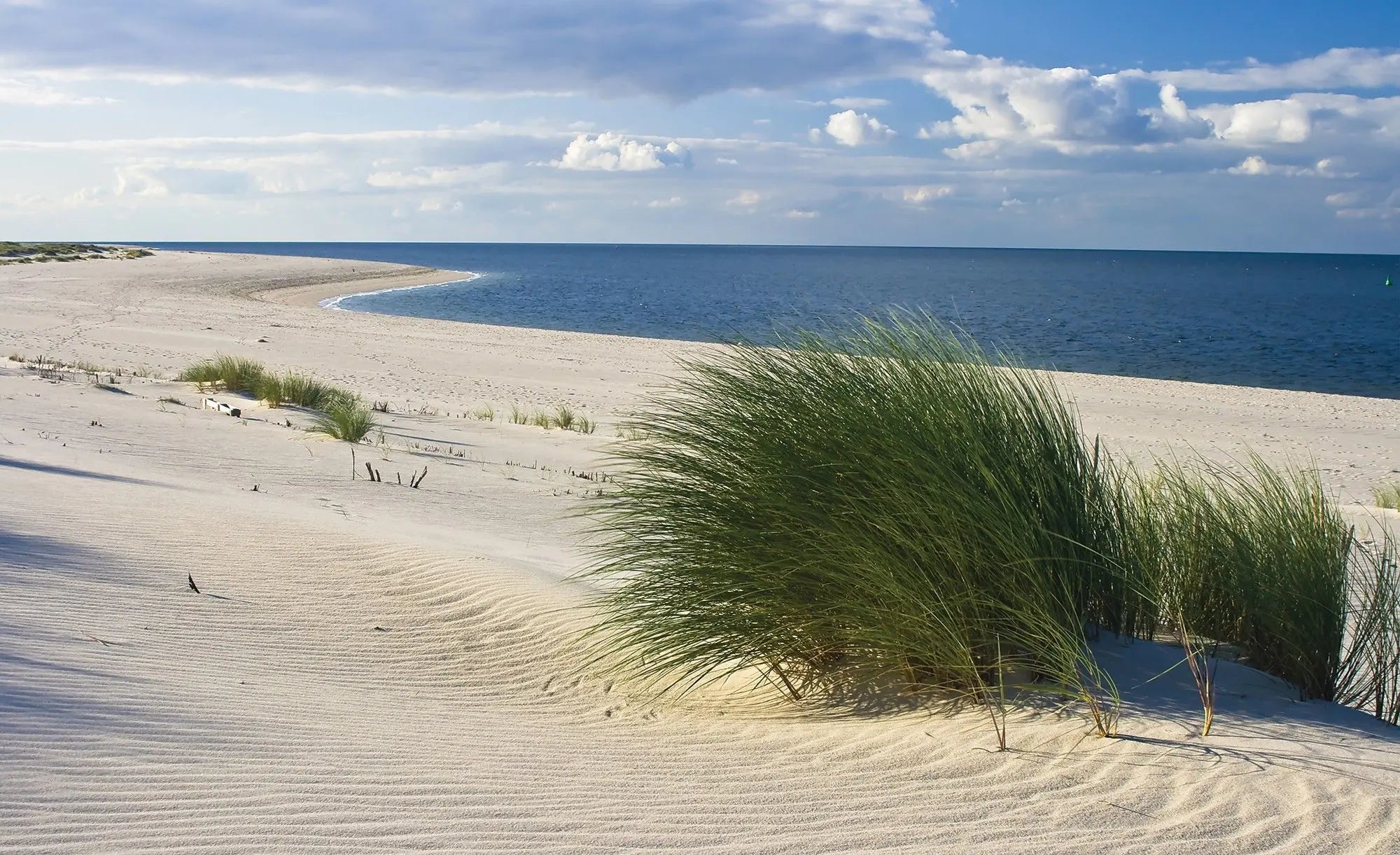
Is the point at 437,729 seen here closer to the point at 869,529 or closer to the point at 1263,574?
the point at 869,529

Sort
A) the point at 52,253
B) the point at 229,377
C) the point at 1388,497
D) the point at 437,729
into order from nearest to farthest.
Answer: the point at 437,729
the point at 1388,497
the point at 229,377
the point at 52,253

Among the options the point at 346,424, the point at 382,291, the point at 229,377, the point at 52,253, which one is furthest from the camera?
the point at 52,253

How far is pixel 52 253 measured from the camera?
6444 cm

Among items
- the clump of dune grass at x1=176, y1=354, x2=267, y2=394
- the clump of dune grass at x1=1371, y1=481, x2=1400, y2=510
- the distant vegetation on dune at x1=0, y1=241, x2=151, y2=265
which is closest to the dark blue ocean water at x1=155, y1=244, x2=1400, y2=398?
the clump of dune grass at x1=1371, y1=481, x2=1400, y2=510

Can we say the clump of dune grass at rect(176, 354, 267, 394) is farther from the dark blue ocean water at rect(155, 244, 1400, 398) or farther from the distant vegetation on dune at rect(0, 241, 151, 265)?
the distant vegetation on dune at rect(0, 241, 151, 265)

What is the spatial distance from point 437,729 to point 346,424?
8.37 m

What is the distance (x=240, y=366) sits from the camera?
16.5 m

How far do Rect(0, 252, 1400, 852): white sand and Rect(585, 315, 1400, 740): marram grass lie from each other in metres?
0.27

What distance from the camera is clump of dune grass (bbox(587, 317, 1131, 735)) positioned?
449 centimetres

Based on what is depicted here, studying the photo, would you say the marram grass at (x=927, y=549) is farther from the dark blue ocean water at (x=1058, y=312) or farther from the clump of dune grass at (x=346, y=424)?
the clump of dune grass at (x=346, y=424)

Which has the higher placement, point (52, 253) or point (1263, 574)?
point (52, 253)

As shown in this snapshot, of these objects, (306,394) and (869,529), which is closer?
(869,529)

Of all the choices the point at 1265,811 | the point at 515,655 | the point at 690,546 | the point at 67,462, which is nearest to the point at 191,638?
the point at 515,655

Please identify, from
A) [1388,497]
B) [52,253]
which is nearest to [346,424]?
[1388,497]
